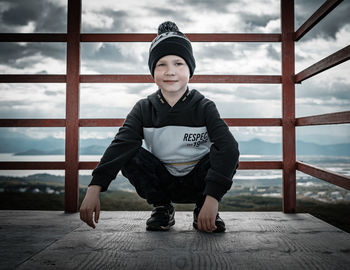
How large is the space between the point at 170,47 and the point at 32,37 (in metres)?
0.96

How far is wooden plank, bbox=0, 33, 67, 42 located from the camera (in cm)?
191

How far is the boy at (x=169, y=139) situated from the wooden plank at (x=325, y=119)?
1.58ft

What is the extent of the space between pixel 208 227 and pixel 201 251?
0.44 ft

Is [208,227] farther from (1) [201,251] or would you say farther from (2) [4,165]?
(2) [4,165]

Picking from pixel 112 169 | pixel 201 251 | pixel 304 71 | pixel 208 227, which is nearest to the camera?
pixel 201 251

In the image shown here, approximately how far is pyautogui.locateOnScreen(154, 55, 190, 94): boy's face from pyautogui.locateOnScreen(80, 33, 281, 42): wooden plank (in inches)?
18.2

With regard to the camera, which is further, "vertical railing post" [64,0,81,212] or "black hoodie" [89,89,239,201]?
"vertical railing post" [64,0,81,212]

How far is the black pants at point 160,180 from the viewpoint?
1523 millimetres

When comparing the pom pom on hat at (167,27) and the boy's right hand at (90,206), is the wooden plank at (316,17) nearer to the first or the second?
the pom pom on hat at (167,27)

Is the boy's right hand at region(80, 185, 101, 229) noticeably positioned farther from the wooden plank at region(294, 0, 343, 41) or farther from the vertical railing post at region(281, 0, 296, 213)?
the wooden plank at region(294, 0, 343, 41)

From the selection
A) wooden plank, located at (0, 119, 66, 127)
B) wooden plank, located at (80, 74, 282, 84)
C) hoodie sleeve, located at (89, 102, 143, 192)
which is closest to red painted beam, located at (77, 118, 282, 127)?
wooden plank, located at (0, 119, 66, 127)

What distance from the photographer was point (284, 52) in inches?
75.2

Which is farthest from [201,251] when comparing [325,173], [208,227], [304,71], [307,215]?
[304,71]

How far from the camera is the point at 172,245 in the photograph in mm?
1193
